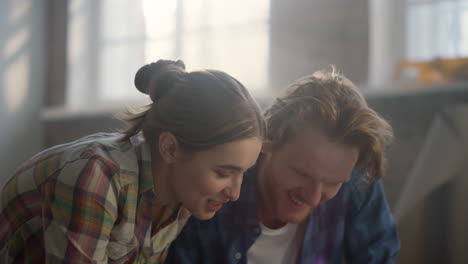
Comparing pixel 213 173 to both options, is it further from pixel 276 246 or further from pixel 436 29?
pixel 436 29

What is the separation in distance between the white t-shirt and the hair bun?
458 mm

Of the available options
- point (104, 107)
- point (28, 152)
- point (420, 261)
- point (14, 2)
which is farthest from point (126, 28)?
point (420, 261)

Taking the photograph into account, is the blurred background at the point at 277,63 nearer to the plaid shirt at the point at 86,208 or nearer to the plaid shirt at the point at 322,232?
the plaid shirt at the point at 322,232

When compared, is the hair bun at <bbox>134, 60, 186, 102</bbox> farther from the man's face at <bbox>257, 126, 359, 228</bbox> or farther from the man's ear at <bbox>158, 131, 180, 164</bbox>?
the man's face at <bbox>257, 126, 359, 228</bbox>

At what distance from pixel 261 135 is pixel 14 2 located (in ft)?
7.77

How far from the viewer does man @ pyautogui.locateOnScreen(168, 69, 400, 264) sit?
105cm

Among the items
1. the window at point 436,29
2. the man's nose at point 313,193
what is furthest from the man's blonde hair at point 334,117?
the window at point 436,29

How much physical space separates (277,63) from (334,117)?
123cm

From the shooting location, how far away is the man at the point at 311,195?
105 centimetres

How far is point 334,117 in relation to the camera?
104 centimetres

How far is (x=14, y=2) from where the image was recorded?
279 centimetres

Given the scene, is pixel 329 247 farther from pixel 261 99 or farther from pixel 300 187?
pixel 261 99

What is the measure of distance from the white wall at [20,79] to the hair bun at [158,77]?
78.7 inches

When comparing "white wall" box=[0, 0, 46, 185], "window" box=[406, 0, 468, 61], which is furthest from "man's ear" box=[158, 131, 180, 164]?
"white wall" box=[0, 0, 46, 185]
